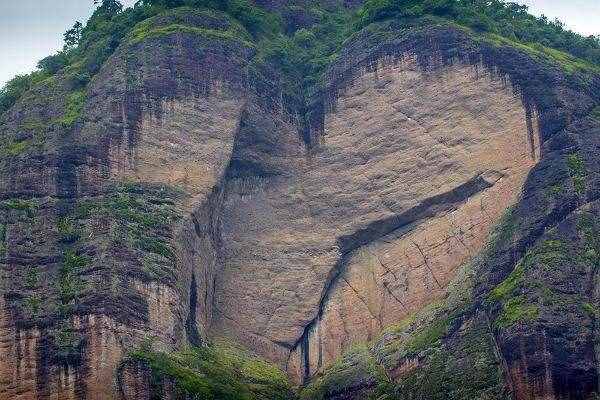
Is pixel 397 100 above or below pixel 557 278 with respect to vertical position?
above

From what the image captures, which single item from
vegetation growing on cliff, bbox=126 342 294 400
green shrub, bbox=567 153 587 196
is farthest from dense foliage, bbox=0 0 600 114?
vegetation growing on cliff, bbox=126 342 294 400

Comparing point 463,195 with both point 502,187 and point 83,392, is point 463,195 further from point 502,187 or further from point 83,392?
point 83,392

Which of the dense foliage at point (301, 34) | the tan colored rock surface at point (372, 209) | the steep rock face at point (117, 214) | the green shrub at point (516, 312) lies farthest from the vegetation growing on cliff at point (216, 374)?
the dense foliage at point (301, 34)

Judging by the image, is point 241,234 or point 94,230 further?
point 241,234

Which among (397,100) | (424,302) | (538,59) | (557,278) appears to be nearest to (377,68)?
(397,100)

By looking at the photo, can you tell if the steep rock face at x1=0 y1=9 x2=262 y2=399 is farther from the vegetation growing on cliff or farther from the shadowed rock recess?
the vegetation growing on cliff

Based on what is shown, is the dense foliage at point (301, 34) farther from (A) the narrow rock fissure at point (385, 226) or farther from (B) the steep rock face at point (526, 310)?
(A) the narrow rock fissure at point (385, 226)
